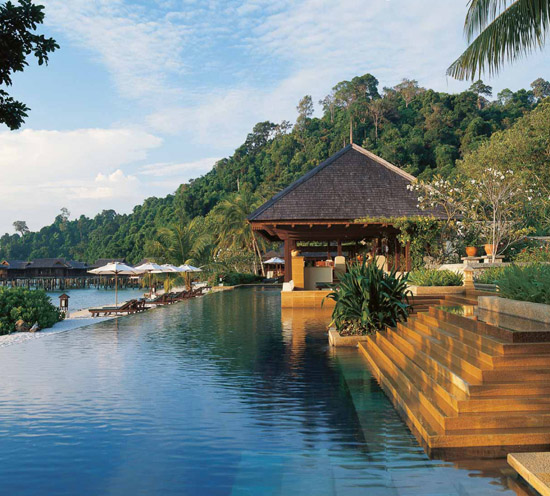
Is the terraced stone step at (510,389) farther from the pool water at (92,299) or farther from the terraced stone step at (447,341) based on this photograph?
the pool water at (92,299)

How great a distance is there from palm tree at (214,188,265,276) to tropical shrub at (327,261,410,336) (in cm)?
3610

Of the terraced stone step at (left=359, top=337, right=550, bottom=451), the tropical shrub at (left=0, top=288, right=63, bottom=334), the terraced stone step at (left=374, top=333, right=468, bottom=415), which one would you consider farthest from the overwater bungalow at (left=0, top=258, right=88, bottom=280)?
the terraced stone step at (left=359, top=337, right=550, bottom=451)

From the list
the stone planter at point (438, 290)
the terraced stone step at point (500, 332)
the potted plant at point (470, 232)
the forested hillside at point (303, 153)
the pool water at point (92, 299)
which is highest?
the forested hillside at point (303, 153)

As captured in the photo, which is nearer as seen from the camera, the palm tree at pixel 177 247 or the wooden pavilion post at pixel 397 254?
the wooden pavilion post at pixel 397 254

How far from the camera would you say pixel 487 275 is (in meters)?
12.5

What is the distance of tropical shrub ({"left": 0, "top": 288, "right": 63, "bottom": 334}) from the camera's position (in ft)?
48.3

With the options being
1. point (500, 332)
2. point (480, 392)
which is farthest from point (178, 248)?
point (480, 392)

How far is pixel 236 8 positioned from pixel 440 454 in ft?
38.5

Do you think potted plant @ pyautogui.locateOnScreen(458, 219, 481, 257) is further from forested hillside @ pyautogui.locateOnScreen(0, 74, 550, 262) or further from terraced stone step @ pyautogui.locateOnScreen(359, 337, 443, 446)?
forested hillside @ pyautogui.locateOnScreen(0, 74, 550, 262)

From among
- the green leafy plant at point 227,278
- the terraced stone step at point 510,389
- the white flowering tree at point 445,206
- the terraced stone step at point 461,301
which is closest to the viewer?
the terraced stone step at point 510,389

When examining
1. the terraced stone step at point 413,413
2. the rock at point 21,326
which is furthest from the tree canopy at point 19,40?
the rock at point 21,326

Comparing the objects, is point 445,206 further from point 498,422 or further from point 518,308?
point 498,422

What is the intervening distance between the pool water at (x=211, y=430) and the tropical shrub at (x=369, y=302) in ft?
2.70

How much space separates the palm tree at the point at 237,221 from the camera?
45.6 m
